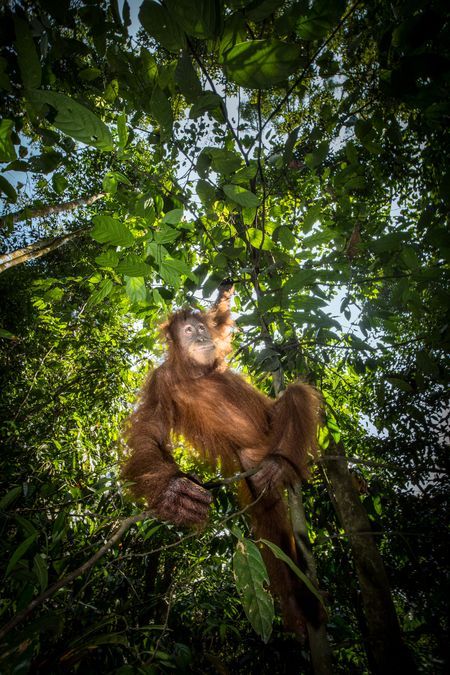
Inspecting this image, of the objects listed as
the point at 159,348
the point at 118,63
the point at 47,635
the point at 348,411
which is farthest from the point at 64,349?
the point at 348,411

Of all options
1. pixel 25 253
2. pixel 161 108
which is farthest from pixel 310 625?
pixel 25 253

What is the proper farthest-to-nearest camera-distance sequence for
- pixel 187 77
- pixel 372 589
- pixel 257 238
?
pixel 372 589 → pixel 257 238 → pixel 187 77

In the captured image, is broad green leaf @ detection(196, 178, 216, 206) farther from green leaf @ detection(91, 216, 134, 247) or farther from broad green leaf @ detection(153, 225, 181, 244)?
green leaf @ detection(91, 216, 134, 247)

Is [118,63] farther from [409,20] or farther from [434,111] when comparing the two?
[434,111]

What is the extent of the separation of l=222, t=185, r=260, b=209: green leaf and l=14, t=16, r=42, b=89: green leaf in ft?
2.35

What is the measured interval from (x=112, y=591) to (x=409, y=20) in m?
4.33

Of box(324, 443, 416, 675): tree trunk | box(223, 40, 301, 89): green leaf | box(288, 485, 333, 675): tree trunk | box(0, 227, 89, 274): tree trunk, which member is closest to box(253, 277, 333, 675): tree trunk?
box(288, 485, 333, 675): tree trunk

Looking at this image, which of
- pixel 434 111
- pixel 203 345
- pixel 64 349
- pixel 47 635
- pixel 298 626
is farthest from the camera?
pixel 64 349

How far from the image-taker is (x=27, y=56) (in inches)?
32.9

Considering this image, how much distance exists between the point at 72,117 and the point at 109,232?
33 centimetres

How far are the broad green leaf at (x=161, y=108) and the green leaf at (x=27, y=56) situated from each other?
0.42 m

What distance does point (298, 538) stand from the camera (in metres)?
1.58

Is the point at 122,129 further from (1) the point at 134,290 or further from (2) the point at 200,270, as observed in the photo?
(2) the point at 200,270

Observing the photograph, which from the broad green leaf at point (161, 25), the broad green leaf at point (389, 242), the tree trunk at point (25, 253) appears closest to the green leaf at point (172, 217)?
the broad green leaf at point (161, 25)
